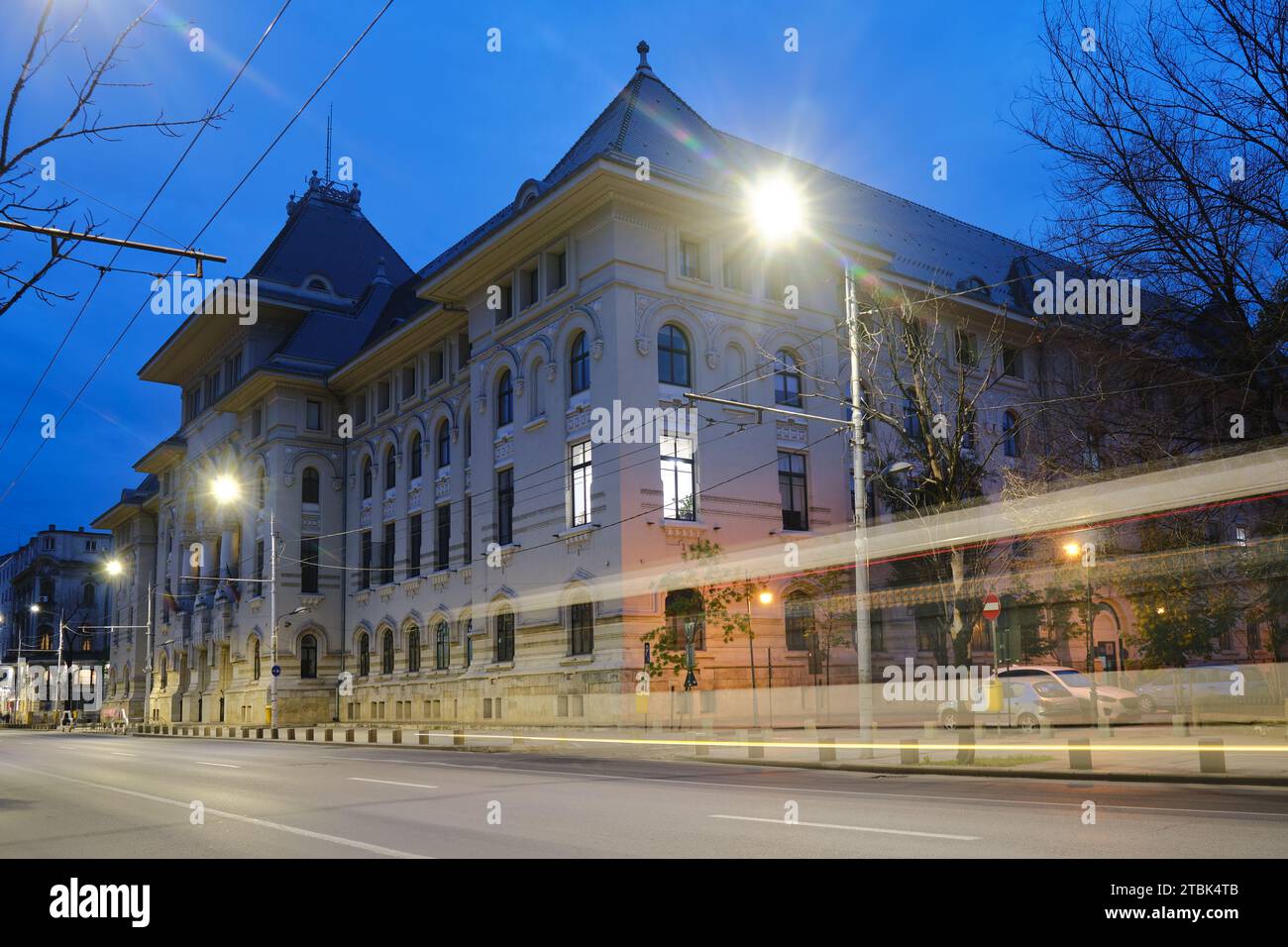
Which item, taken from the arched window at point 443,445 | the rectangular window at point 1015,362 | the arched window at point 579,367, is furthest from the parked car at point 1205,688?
the arched window at point 443,445

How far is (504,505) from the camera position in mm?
39438

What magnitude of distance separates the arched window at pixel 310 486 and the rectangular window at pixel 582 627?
963 inches

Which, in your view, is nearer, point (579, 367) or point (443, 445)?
point (579, 367)

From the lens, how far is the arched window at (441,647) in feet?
142

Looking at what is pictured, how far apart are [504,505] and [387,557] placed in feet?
40.8


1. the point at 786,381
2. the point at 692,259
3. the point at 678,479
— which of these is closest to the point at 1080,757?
the point at 678,479

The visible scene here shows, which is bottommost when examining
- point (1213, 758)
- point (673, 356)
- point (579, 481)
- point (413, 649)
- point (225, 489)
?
point (1213, 758)

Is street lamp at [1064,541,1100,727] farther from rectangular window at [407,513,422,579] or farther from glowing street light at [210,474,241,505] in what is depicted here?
glowing street light at [210,474,241,505]

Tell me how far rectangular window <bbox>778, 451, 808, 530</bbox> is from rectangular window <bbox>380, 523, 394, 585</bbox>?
20.0 m

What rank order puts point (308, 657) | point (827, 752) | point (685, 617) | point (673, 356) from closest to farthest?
point (827, 752), point (685, 617), point (673, 356), point (308, 657)

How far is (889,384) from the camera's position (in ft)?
130

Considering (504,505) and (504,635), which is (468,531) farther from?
(504,635)
